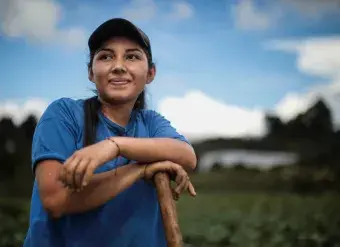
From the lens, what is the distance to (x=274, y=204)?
96.9 inches

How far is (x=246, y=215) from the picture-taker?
257 centimetres

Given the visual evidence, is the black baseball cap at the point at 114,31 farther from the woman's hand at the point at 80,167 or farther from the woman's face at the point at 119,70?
the woman's hand at the point at 80,167

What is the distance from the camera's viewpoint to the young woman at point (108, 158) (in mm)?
720

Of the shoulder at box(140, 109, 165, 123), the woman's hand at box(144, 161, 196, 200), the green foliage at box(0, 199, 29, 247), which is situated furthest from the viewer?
the green foliage at box(0, 199, 29, 247)

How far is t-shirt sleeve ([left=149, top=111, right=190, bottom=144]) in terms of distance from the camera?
83 centimetres

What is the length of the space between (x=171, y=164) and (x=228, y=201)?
68.5 inches

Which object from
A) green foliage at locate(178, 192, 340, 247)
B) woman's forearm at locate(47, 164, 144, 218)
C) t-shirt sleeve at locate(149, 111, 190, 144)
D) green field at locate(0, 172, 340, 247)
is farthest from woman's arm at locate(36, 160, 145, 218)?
green foliage at locate(178, 192, 340, 247)

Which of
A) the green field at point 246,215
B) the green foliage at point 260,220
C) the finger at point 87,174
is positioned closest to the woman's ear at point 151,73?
the finger at point 87,174

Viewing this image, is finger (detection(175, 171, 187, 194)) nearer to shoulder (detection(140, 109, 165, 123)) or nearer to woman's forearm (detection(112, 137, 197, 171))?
woman's forearm (detection(112, 137, 197, 171))

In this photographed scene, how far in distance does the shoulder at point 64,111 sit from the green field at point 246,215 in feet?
4.96

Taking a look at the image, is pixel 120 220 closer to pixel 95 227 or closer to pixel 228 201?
pixel 95 227

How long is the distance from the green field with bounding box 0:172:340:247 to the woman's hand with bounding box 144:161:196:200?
4.94ft

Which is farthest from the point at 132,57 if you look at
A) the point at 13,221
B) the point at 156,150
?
the point at 13,221

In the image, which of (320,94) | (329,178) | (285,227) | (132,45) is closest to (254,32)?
(320,94)
